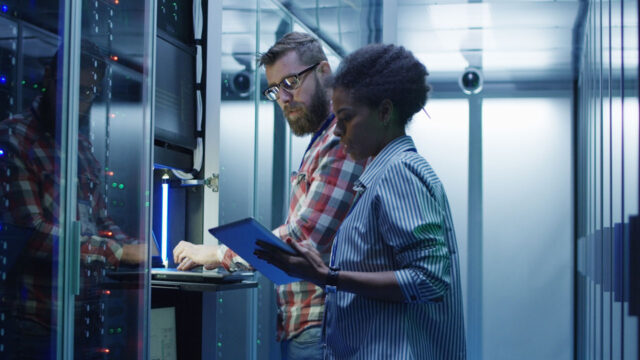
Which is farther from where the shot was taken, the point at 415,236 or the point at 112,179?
the point at 112,179

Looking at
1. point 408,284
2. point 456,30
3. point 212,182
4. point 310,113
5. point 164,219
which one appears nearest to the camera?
point 408,284

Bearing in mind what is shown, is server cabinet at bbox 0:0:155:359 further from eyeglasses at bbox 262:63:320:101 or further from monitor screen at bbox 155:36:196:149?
monitor screen at bbox 155:36:196:149

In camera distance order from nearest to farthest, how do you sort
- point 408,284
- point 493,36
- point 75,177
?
1. point 408,284
2. point 75,177
3. point 493,36

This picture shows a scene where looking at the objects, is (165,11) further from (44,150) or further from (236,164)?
(44,150)

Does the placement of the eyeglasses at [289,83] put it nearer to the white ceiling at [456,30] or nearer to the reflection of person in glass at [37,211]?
the reflection of person in glass at [37,211]

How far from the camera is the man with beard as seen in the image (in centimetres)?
190

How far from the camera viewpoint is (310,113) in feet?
7.45

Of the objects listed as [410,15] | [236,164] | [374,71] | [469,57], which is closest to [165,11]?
[236,164]

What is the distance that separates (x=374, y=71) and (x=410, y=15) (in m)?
3.43

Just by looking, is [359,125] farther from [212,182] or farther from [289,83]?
[212,182]

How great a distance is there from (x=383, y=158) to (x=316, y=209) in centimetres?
35

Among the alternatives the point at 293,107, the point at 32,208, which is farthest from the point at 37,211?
the point at 293,107

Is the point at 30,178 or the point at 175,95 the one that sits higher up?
the point at 175,95

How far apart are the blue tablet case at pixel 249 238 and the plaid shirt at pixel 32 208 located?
38 cm
